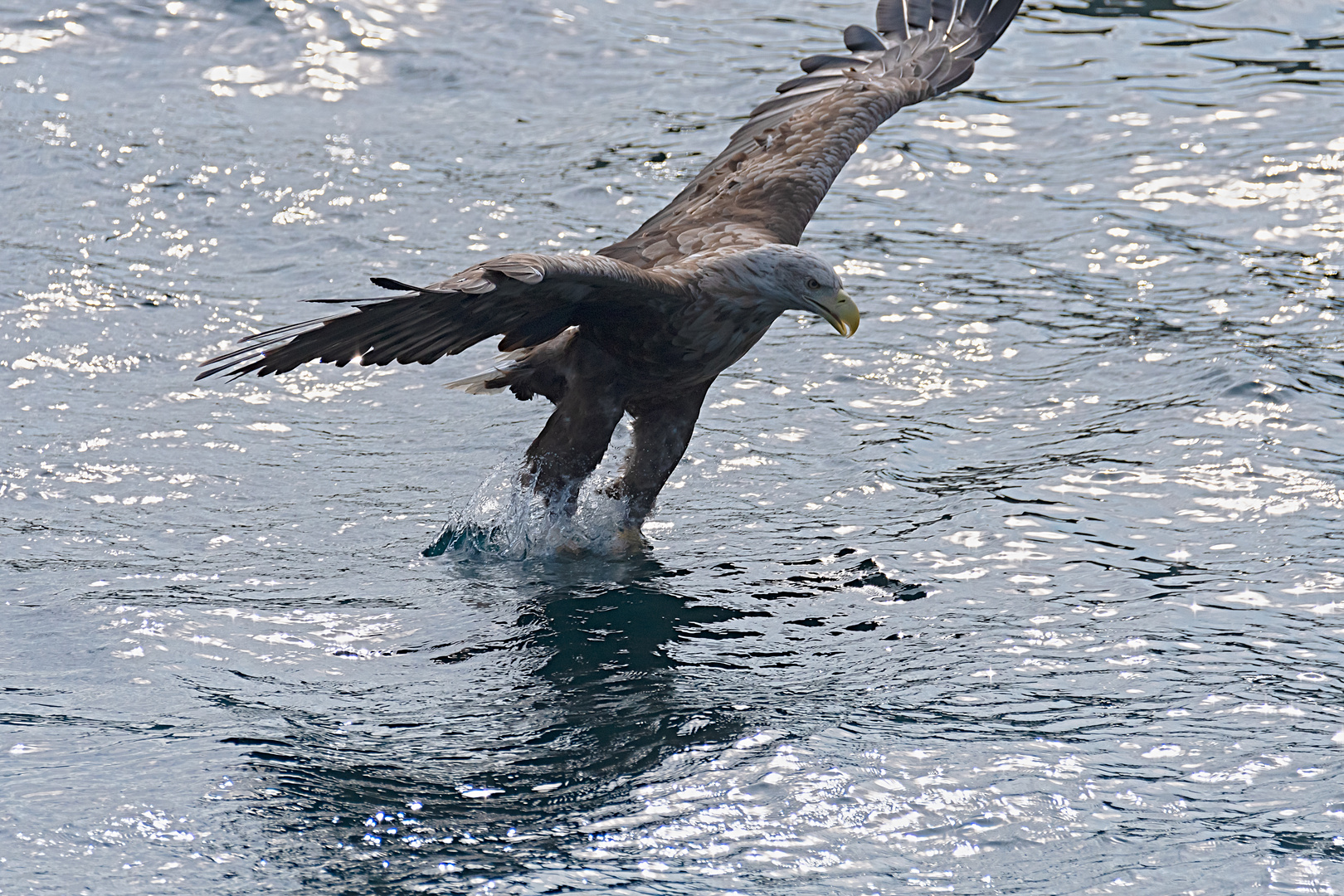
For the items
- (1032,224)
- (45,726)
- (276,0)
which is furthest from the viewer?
A: (276,0)

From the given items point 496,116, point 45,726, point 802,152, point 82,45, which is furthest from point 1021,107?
point 45,726

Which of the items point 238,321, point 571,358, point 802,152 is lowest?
point 238,321

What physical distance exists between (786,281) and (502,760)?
5.80ft

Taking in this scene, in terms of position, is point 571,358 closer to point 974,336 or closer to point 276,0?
point 974,336

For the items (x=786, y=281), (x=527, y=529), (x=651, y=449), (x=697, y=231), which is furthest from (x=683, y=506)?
(x=786, y=281)

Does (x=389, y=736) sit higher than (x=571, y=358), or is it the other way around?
(x=571, y=358)

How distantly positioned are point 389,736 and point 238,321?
A: 3888 millimetres

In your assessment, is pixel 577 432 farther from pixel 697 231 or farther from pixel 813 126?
pixel 813 126

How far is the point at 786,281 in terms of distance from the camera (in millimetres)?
5113

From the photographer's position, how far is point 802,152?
20.4 ft

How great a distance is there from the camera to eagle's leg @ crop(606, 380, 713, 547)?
5664mm

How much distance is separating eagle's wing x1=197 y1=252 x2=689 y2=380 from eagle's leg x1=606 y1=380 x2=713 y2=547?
2.62 ft

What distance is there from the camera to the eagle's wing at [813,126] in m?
5.86

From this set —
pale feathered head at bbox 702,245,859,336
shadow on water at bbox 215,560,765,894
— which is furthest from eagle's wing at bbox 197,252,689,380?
shadow on water at bbox 215,560,765,894
